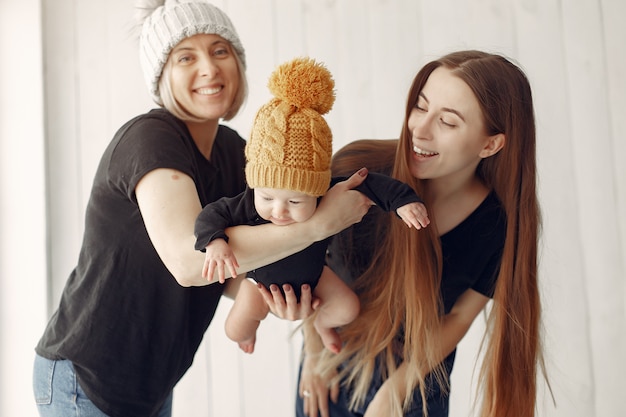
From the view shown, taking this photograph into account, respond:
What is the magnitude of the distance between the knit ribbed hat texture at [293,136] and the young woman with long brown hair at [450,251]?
295 mm

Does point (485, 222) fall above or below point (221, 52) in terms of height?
below

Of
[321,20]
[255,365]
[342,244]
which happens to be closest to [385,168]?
[342,244]

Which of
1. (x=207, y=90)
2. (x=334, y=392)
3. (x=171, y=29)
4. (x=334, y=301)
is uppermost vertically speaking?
(x=171, y=29)

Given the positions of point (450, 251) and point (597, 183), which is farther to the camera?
point (597, 183)

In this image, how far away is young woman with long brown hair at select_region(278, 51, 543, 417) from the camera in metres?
1.26

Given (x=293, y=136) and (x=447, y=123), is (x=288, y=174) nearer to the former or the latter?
(x=293, y=136)

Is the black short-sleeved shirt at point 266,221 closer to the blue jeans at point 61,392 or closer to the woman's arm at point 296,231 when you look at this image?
the woman's arm at point 296,231

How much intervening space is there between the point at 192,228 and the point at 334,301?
0.34 metres

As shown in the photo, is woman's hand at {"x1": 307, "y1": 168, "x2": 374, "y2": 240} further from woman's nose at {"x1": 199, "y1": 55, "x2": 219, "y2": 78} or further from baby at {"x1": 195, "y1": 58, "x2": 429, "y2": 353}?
woman's nose at {"x1": 199, "y1": 55, "x2": 219, "y2": 78}

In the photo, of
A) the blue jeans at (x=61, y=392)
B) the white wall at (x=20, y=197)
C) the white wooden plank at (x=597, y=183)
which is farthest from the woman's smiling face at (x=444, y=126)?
the white wall at (x=20, y=197)

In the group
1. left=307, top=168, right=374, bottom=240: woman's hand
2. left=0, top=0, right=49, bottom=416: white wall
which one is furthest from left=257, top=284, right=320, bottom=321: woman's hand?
left=0, top=0, right=49, bottom=416: white wall

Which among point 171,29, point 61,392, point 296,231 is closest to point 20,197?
point 61,392

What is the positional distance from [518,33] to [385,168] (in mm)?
586

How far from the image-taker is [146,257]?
1.21m
